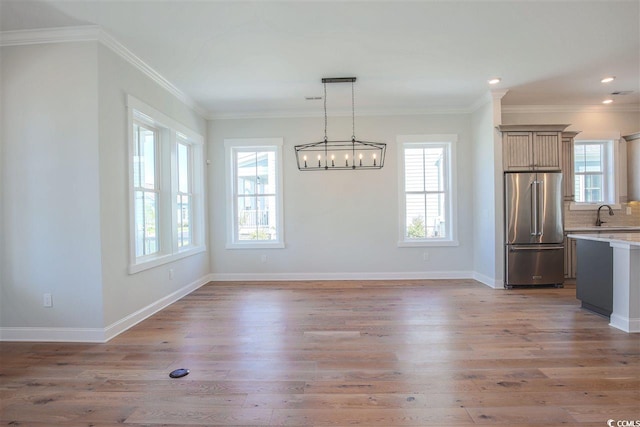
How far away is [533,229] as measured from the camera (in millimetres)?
4777

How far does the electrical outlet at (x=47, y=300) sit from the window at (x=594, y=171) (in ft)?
23.9

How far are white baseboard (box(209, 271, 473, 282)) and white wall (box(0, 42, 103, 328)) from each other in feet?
8.87

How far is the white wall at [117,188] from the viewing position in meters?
3.02

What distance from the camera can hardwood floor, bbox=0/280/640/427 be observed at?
6.33 feet

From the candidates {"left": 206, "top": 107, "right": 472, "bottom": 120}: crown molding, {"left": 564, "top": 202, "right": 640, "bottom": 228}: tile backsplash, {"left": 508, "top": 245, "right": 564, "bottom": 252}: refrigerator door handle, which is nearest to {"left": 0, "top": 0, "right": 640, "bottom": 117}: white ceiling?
{"left": 206, "top": 107, "right": 472, "bottom": 120}: crown molding

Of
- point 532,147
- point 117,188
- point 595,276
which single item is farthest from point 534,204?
point 117,188

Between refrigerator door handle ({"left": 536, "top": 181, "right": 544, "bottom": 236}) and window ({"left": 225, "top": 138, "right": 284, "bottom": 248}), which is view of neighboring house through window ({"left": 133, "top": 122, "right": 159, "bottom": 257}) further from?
refrigerator door handle ({"left": 536, "top": 181, "right": 544, "bottom": 236})

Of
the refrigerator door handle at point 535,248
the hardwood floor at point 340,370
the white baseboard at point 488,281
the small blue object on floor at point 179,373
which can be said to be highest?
the refrigerator door handle at point 535,248

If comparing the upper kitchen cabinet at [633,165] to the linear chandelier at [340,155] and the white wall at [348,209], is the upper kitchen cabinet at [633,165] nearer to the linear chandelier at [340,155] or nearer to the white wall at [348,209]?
the white wall at [348,209]

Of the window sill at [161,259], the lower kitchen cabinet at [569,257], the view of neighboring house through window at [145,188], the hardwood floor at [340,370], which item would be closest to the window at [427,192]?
the lower kitchen cabinet at [569,257]

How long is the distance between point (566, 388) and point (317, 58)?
3.60 m

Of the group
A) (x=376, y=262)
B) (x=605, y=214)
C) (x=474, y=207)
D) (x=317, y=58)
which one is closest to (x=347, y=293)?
(x=376, y=262)

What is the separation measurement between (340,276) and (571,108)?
4771 mm

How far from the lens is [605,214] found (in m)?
A: 5.38
